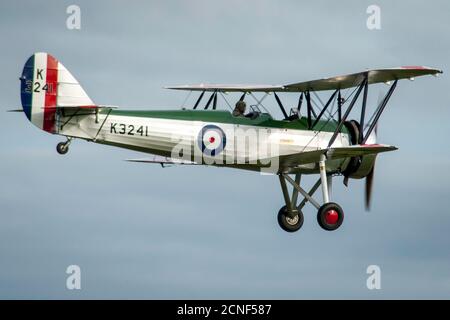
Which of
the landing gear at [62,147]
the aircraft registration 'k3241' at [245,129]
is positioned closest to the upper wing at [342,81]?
the aircraft registration 'k3241' at [245,129]

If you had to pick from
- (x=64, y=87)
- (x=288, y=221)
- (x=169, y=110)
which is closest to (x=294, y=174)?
(x=288, y=221)

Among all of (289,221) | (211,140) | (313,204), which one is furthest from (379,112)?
(211,140)

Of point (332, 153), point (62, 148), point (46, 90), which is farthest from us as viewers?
point (332, 153)

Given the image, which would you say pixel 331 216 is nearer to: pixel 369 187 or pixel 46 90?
pixel 369 187

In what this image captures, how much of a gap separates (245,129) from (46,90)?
4.00m

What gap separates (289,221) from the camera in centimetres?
3084

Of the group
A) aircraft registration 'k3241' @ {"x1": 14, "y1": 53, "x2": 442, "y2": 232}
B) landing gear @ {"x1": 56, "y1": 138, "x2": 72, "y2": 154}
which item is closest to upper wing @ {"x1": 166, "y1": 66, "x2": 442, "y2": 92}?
aircraft registration 'k3241' @ {"x1": 14, "y1": 53, "x2": 442, "y2": 232}

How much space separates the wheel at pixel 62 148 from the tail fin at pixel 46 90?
26.9 inches

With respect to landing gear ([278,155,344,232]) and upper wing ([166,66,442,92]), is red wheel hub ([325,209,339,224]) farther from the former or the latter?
upper wing ([166,66,442,92])

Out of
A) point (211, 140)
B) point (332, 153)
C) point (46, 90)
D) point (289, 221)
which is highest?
point (46, 90)

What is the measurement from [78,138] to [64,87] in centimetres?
99

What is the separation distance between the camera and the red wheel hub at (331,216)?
1141 inches

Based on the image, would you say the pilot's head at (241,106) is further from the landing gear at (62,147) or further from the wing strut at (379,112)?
the landing gear at (62,147)

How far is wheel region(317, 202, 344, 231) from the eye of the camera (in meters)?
29.0
